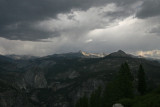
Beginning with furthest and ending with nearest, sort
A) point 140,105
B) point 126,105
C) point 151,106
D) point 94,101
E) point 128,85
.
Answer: point 94,101 < point 128,85 < point 126,105 < point 140,105 < point 151,106

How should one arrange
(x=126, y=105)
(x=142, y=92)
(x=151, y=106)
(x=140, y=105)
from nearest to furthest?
(x=151, y=106) < (x=140, y=105) < (x=126, y=105) < (x=142, y=92)

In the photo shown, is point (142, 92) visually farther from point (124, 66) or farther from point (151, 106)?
point (151, 106)

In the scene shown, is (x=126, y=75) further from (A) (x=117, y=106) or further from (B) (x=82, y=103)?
(B) (x=82, y=103)

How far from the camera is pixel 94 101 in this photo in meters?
125

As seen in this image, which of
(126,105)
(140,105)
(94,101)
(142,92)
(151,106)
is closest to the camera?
(151,106)

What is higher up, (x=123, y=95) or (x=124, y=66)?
(x=124, y=66)

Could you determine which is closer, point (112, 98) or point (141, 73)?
point (112, 98)

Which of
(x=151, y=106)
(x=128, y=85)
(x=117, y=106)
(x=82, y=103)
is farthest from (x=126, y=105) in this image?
(x=82, y=103)

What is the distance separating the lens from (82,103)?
132500 millimetres

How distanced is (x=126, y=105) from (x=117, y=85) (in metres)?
20.5

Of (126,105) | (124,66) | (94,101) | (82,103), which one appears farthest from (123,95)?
(82,103)

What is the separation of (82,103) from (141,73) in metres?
45.0

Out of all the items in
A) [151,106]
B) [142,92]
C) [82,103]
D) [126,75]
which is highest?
[126,75]

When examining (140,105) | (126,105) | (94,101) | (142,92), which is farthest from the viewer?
(94,101)
